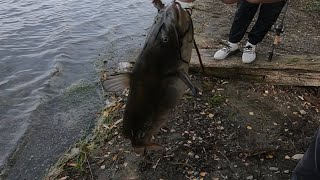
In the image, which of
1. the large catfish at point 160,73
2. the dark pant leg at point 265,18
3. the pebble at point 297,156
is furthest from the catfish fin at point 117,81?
the dark pant leg at point 265,18

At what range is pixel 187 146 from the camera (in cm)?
415

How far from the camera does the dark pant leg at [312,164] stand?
8.52ft

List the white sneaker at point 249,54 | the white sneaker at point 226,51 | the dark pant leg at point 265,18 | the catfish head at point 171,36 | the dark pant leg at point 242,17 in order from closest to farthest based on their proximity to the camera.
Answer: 1. the catfish head at point 171,36
2. the dark pant leg at point 265,18
3. the dark pant leg at point 242,17
4. the white sneaker at point 249,54
5. the white sneaker at point 226,51

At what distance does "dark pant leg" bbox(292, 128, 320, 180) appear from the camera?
2.60 meters

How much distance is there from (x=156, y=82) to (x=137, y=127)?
381 millimetres

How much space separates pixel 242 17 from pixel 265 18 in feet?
1.19

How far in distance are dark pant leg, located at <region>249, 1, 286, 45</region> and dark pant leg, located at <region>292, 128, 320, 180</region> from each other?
265cm

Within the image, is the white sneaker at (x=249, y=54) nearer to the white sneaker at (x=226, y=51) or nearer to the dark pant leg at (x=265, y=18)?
the dark pant leg at (x=265, y=18)

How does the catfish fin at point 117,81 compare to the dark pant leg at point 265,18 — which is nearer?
the catfish fin at point 117,81

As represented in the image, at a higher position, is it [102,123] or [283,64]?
[283,64]

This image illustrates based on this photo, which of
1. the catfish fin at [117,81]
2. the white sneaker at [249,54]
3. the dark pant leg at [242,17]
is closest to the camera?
the catfish fin at [117,81]

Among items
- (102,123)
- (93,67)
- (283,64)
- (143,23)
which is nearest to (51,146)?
(102,123)

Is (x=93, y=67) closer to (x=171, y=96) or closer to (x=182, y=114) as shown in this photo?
(x=182, y=114)

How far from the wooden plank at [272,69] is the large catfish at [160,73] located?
328 cm
